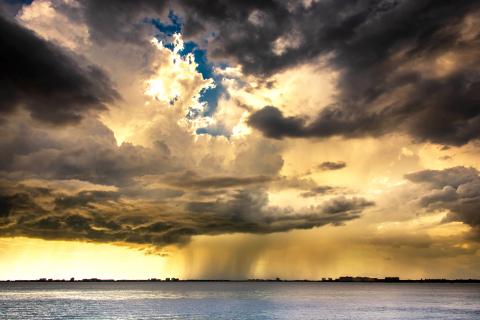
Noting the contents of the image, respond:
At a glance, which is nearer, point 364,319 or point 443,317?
point 364,319

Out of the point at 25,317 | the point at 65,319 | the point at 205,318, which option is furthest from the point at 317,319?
the point at 25,317

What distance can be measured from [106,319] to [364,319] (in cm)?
6244

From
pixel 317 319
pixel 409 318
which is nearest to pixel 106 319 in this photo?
pixel 317 319

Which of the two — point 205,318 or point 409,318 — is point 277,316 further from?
point 409,318

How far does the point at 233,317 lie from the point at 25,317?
174 feet

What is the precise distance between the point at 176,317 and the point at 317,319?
3484 centimetres

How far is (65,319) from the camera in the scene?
345 ft

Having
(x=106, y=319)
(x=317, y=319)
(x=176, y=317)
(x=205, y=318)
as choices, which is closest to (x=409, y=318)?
(x=317, y=319)

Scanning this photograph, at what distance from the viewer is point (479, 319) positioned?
109 m

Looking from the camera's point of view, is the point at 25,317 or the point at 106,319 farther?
the point at 25,317

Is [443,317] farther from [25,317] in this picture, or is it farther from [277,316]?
[25,317]

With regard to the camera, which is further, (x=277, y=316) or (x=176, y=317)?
(x=277, y=316)

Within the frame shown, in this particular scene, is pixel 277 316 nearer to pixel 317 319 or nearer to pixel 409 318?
pixel 317 319

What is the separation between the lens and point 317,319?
10700 cm
